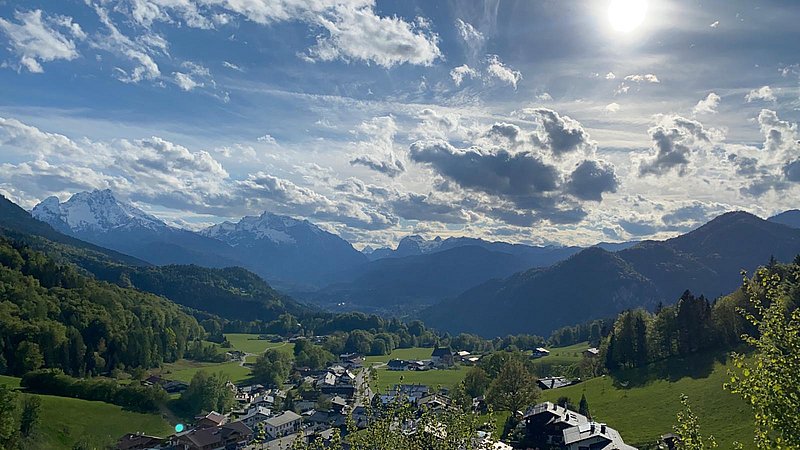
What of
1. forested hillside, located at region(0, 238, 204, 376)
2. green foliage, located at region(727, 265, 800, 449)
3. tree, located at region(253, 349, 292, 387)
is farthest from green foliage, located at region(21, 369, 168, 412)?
green foliage, located at region(727, 265, 800, 449)

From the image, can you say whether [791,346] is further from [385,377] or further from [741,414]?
[385,377]

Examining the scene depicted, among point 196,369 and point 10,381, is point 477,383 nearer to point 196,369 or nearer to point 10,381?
point 10,381

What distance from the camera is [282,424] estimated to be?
9862 centimetres

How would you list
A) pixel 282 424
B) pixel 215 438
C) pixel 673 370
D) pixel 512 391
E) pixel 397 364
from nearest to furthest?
pixel 512 391 < pixel 215 438 < pixel 673 370 < pixel 282 424 < pixel 397 364

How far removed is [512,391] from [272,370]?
85.4 meters

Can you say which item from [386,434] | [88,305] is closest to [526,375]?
[386,434]

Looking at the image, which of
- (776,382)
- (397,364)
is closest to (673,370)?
(776,382)

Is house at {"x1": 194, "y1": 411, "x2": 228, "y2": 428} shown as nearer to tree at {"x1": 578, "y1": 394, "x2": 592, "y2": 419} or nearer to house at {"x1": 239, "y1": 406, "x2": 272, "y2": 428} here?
house at {"x1": 239, "y1": 406, "x2": 272, "y2": 428}

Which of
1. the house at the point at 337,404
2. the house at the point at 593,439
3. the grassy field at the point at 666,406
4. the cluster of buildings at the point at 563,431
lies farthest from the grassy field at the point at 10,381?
the grassy field at the point at 666,406

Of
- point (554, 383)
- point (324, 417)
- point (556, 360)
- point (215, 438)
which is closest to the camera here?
point (215, 438)

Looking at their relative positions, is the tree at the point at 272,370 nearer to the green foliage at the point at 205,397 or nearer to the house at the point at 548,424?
the green foliage at the point at 205,397

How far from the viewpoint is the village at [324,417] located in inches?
922

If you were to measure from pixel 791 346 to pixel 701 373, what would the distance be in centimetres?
7841

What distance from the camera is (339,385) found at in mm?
142250
